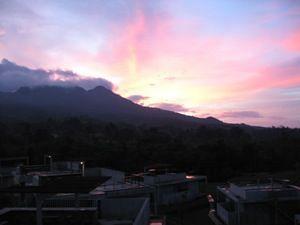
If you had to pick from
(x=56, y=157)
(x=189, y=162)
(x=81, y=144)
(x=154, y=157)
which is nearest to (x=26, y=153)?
(x=56, y=157)

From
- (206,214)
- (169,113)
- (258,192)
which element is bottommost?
(206,214)

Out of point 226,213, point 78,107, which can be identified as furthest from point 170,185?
point 78,107

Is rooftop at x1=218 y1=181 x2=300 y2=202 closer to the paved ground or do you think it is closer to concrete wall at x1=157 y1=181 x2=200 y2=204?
the paved ground

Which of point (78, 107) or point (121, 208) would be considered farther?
point (78, 107)

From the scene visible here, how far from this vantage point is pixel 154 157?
54438mm

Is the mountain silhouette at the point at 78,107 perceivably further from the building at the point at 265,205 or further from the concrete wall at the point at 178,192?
the building at the point at 265,205

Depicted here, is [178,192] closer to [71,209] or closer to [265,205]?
[265,205]

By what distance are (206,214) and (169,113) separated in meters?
122

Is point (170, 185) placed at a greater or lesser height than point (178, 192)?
greater

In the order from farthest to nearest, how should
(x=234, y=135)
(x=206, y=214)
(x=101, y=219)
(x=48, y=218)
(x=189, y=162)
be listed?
(x=234, y=135) < (x=189, y=162) < (x=206, y=214) < (x=101, y=219) < (x=48, y=218)

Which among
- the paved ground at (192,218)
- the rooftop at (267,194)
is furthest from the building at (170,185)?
the rooftop at (267,194)

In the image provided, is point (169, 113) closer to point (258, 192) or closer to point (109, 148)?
point (109, 148)

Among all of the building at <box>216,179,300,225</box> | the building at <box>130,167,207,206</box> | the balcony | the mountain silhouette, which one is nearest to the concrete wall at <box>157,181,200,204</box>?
the building at <box>130,167,207,206</box>

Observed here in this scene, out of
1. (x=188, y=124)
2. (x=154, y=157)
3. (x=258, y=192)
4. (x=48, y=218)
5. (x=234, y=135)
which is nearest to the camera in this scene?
(x=48, y=218)
